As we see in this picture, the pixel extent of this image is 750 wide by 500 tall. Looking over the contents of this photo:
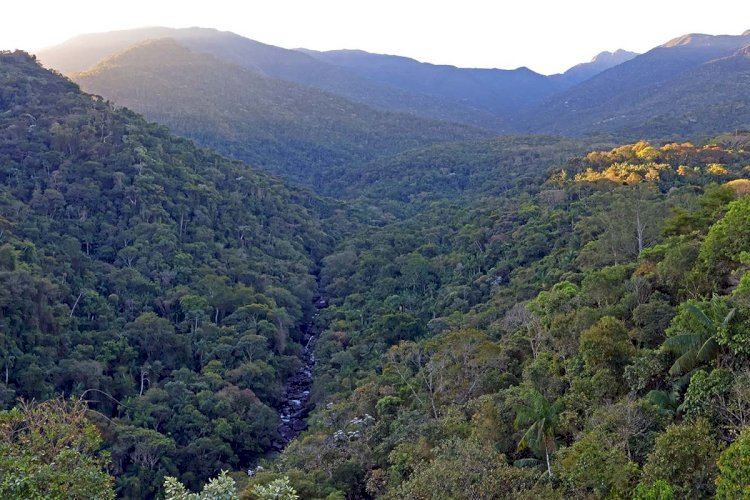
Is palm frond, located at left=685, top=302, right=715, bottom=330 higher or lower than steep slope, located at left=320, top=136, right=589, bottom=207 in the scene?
higher

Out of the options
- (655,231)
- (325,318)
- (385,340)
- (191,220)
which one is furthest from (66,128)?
(655,231)

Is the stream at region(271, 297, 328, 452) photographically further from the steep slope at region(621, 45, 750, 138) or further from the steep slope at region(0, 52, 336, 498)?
the steep slope at region(621, 45, 750, 138)

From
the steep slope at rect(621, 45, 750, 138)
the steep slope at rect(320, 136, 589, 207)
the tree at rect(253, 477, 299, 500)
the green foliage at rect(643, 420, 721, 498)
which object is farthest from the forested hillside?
the steep slope at rect(621, 45, 750, 138)

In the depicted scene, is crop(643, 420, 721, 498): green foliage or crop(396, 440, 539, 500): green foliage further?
crop(396, 440, 539, 500): green foliage

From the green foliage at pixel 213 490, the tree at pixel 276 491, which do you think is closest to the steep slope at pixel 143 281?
the green foliage at pixel 213 490

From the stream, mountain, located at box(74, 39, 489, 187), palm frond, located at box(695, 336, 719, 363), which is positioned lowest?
the stream

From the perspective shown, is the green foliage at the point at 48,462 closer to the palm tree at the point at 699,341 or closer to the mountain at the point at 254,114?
the palm tree at the point at 699,341

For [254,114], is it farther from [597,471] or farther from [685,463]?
[685,463]
